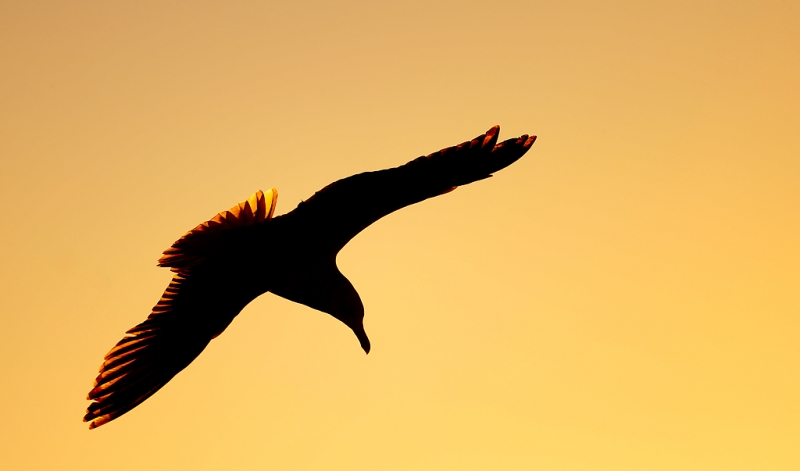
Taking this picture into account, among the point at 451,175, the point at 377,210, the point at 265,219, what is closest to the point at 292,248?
the point at 265,219

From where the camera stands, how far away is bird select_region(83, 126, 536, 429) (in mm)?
6363

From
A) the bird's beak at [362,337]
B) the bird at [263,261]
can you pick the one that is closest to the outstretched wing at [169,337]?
the bird at [263,261]

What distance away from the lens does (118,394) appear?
7043mm

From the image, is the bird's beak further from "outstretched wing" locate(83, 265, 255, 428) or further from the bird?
"outstretched wing" locate(83, 265, 255, 428)

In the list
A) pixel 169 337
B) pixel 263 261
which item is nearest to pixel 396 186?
pixel 263 261

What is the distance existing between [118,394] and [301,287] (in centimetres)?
168

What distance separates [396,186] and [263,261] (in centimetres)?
130

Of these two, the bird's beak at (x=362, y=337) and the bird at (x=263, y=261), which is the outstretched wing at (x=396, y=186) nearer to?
the bird at (x=263, y=261)

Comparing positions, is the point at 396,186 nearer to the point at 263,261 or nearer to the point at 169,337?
the point at 263,261

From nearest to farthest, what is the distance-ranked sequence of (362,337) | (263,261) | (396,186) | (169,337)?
(396,186), (263,261), (169,337), (362,337)

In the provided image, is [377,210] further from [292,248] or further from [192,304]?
[192,304]

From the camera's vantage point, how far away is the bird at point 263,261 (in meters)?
6.36

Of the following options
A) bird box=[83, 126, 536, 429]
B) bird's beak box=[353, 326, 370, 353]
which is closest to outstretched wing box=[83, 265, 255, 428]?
bird box=[83, 126, 536, 429]

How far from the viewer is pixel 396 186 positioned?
20.7ft
